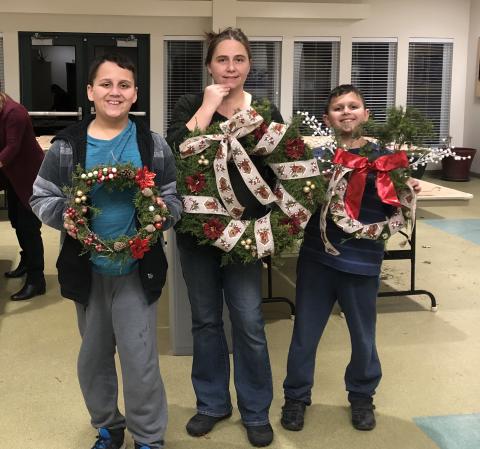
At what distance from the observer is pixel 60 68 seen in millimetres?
10297

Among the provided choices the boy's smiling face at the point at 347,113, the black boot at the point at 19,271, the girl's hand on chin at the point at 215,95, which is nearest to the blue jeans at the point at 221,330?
the girl's hand on chin at the point at 215,95

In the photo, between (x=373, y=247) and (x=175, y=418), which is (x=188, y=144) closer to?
(x=373, y=247)

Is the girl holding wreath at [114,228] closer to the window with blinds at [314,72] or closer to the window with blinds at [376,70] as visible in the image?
the window with blinds at [314,72]

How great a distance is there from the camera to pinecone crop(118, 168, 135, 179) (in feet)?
6.65

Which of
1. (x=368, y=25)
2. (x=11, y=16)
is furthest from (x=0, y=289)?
(x=368, y=25)

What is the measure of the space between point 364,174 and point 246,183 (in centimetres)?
45

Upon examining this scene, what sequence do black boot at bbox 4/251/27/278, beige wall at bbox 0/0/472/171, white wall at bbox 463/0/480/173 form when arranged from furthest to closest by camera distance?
1. white wall at bbox 463/0/480/173
2. beige wall at bbox 0/0/472/171
3. black boot at bbox 4/251/27/278

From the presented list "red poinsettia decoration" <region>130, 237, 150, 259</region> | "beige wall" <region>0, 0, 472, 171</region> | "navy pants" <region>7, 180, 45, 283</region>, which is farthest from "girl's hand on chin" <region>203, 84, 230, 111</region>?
"beige wall" <region>0, 0, 472, 171</region>

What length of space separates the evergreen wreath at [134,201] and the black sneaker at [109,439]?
0.74 metres

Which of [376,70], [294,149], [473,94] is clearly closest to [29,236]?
[294,149]

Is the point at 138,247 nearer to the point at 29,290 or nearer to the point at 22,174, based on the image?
the point at 22,174

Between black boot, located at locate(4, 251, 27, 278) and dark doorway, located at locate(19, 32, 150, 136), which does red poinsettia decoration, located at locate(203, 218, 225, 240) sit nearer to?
black boot, located at locate(4, 251, 27, 278)

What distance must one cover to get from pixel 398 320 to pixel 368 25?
25.5 ft

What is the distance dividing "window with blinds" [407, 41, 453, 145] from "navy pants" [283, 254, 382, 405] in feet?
29.3
